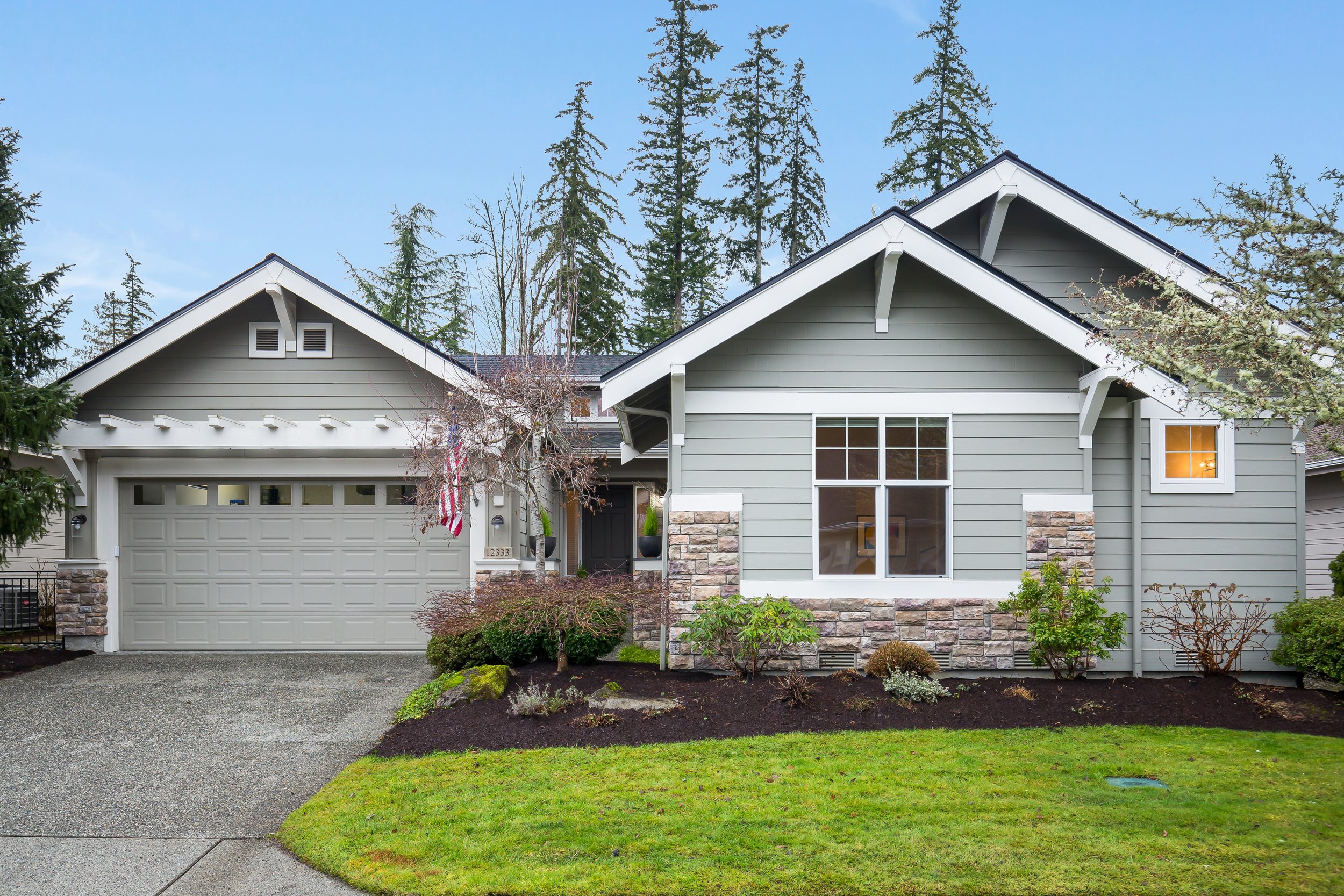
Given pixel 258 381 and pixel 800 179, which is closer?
pixel 258 381

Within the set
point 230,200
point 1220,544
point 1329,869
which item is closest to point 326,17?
point 230,200

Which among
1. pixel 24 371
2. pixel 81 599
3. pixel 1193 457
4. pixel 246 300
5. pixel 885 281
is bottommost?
pixel 81 599

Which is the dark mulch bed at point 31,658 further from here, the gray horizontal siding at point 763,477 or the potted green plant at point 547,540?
the gray horizontal siding at point 763,477

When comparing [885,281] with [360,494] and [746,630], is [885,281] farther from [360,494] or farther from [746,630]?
[360,494]

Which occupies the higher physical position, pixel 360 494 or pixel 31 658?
pixel 360 494

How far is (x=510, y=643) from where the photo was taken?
8.49m

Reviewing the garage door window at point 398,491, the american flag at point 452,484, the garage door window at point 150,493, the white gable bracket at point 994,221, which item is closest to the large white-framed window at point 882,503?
the white gable bracket at point 994,221

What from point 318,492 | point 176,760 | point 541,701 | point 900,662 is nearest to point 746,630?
point 900,662

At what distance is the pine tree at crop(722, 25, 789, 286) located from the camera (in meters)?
23.3

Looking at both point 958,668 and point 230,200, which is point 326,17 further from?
point 958,668

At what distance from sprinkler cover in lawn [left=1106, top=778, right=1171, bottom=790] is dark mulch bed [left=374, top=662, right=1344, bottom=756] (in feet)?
4.02

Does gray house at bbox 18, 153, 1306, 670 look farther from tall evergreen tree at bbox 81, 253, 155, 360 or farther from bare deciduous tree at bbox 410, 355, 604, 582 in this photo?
tall evergreen tree at bbox 81, 253, 155, 360

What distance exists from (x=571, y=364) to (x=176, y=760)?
16.8 feet

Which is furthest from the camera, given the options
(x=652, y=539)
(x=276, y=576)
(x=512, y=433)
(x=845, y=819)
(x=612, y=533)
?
(x=612, y=533)
